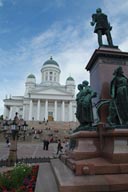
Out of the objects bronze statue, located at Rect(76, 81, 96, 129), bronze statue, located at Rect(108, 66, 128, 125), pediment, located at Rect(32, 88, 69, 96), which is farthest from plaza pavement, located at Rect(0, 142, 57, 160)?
pediment, located at Rect(32, 88, 69, 96)

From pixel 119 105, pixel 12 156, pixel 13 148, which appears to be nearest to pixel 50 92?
pixel 13 148

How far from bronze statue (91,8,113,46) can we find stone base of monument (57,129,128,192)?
4266mm

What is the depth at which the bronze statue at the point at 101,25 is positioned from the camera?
24.8ft

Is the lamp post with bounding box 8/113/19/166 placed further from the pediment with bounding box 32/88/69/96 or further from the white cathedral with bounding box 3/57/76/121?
the pediment with bounding box 32/88/69/96

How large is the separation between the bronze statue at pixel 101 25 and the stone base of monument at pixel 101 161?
427cm

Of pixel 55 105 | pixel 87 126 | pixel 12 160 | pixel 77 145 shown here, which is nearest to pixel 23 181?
pixel 77 145

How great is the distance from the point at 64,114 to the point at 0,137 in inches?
1657

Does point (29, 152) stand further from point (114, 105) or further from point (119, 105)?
point (119, 105)

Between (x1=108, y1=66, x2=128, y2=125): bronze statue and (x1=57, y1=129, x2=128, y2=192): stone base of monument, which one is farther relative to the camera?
(x1=108, y1=66, x2=128, y2=125): bronze statue

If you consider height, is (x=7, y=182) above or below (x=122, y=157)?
below

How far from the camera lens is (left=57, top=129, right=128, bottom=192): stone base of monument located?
10.7 ft

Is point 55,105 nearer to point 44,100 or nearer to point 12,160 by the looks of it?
point 44,100

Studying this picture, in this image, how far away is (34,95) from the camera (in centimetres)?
7294

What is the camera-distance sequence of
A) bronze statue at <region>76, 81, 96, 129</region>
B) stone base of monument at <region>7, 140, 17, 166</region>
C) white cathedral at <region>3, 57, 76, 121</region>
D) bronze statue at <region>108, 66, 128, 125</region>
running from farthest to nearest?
white cathedral at <region>3, 57, 76, 121</region> → stone base of monument at <region>7, 140, 17, 166</region> → bronze statue at <region>76, 81, 96, 129</region> → bronze statue at <region>108, 66, 128, 125</region>
